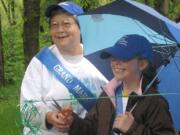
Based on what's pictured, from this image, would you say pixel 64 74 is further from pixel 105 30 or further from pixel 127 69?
pixel 127 69

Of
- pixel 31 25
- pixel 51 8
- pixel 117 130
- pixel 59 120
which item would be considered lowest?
pixel 31 25

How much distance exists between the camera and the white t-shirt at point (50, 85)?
457cm

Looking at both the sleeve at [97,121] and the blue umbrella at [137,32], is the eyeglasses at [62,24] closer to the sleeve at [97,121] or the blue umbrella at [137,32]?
the blue umbrella at [137,32]

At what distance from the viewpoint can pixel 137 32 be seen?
15.0 feet

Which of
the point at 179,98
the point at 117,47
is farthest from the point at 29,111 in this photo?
the point at 179,98

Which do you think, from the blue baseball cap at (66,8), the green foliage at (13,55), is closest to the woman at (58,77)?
the blue baseball cap at (66,8)

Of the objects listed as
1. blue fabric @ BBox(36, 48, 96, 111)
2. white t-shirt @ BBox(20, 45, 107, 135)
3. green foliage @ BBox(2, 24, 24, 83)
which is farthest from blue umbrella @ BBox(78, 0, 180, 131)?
green foliage @ BBox(2, 24, 24, 83)

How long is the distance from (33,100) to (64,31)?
0.62m

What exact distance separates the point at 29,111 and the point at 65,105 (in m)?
0.29

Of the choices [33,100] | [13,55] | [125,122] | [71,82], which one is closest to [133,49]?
[125,122]

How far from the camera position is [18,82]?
78.5 feet

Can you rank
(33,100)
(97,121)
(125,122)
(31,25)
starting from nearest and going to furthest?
(125,122)
(97,121)
(33,100)
(31,25)

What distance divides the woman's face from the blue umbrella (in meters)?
0.12

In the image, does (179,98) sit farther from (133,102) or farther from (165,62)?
(133,102)
